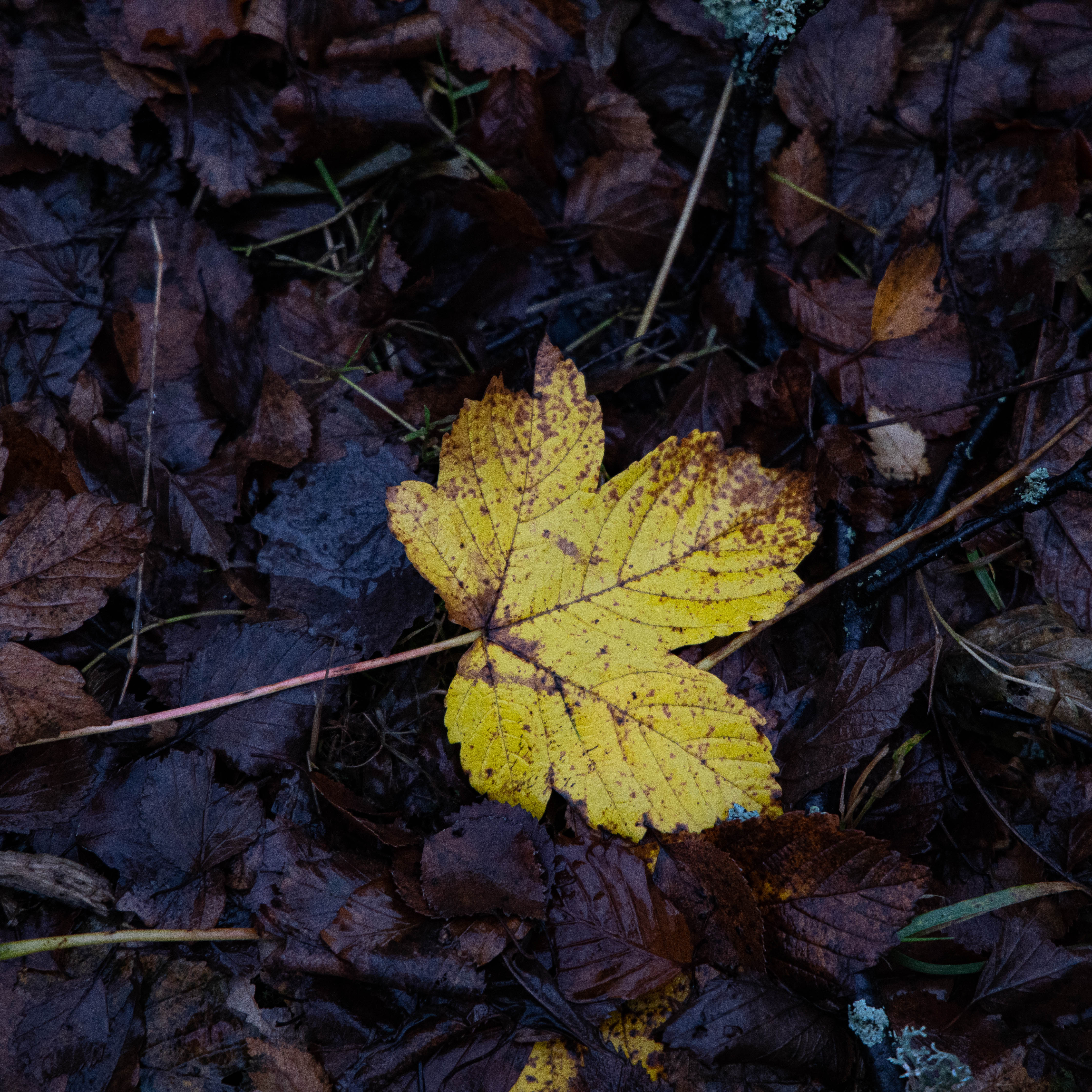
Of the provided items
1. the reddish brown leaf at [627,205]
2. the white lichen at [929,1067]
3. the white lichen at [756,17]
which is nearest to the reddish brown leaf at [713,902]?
the white lichen at [929,1067]

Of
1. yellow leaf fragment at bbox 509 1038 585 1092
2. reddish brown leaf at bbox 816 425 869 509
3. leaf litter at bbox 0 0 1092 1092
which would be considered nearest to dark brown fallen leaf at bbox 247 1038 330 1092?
leaf litter at bbox 0 0 1092 1092

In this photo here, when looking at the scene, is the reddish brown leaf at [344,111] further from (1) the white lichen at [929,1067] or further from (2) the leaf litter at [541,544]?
(1) the white lichen at [929,1067]

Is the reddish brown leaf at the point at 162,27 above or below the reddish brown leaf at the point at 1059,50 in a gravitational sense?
below

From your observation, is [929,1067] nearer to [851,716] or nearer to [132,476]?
[851,716]

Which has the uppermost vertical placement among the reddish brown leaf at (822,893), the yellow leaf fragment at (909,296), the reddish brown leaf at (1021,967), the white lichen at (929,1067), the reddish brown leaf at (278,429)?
the yellow leaf fragment at (909,296)

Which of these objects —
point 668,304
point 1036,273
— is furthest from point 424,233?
point 1036,273

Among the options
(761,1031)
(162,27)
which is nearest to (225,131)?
(162,27)
